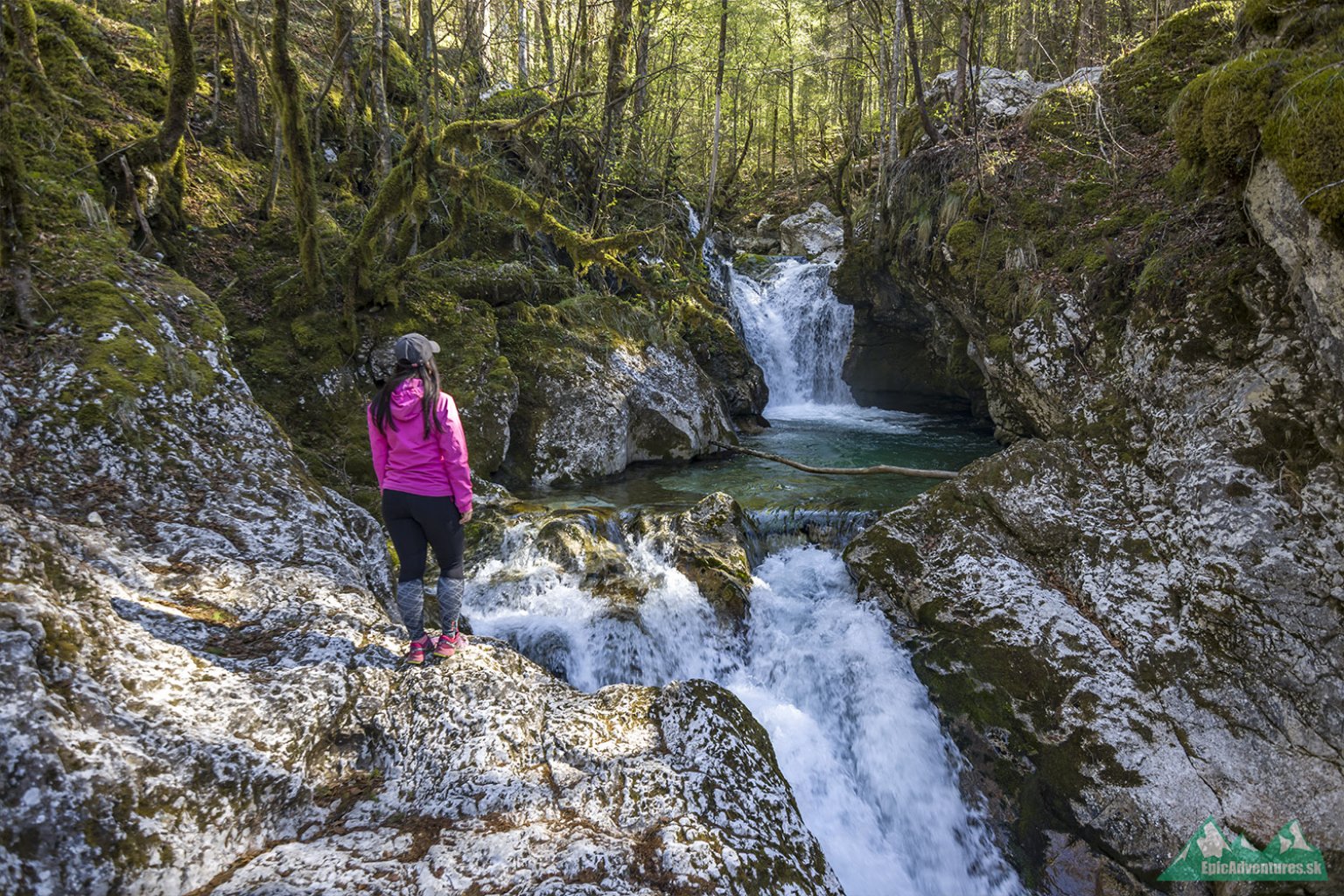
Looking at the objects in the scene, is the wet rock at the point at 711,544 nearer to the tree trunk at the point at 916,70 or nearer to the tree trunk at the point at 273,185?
the tree trunk at the point at 273,185

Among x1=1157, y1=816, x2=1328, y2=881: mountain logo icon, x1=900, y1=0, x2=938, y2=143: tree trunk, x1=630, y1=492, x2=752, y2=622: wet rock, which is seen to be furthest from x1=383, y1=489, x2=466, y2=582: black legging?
x1=900, y1=0, x2=938, y2=143: tree trunk

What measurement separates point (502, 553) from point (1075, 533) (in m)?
6.23

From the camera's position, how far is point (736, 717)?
394cm

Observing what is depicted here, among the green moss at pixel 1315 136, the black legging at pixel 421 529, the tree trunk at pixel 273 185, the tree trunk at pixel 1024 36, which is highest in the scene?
the tree trunk at pixel 1024 36

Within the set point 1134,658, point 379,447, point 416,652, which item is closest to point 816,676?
point 1134,658

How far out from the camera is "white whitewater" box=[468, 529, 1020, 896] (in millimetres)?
5191

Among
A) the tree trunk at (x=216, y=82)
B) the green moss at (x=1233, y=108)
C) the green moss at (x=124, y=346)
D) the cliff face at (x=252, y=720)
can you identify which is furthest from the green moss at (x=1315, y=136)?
the tree trunk at (x=216, y=82)

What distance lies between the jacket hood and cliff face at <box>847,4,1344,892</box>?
17.1 ft

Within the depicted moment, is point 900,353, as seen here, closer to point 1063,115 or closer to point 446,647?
point 1063,115

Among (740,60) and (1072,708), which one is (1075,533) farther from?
(740,60)

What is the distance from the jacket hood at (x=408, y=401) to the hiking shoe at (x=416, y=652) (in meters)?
1.39

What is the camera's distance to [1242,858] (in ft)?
14.3

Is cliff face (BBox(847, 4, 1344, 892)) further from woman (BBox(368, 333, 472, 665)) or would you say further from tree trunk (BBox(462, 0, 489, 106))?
tree trunk (BBox(462, 0, 489, 106))

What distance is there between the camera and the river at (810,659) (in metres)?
5.24
